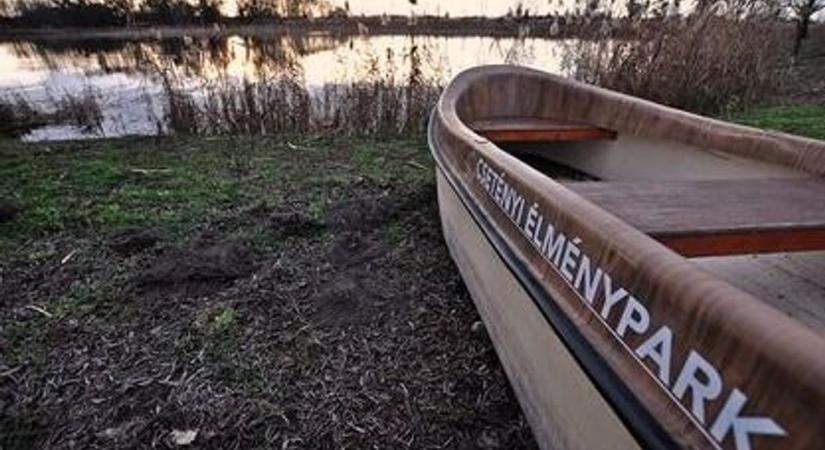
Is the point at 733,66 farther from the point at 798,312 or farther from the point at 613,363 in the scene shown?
the point at 613,363

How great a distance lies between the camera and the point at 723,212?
192 centimetres

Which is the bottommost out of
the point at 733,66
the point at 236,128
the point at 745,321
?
the point at 236,128

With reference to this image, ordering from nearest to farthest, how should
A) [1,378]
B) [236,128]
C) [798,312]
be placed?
[798,312]
[1,378]
[236,128]

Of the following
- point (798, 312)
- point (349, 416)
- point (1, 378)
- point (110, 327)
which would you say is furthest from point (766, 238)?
point (1, 378)

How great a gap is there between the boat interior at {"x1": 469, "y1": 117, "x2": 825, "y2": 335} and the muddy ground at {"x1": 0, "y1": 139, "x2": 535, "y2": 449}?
0.91m

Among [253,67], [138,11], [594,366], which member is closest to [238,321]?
[594,366]

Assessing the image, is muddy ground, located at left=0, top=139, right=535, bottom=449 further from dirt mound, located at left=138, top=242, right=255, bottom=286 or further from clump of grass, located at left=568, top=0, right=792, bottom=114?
clump of grass, located at left=568, top=0, right=792, bottom=114

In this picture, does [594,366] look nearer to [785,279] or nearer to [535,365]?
[535,365]

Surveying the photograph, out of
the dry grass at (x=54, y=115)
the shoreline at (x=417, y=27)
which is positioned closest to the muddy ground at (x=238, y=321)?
the dry grass at (x=54, y=115)

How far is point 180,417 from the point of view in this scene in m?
2.21

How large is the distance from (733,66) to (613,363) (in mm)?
6679

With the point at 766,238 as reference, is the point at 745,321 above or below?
above

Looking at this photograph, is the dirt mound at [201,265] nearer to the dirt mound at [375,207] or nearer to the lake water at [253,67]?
the dirt mound at [375,207]

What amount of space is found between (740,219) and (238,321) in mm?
2162
